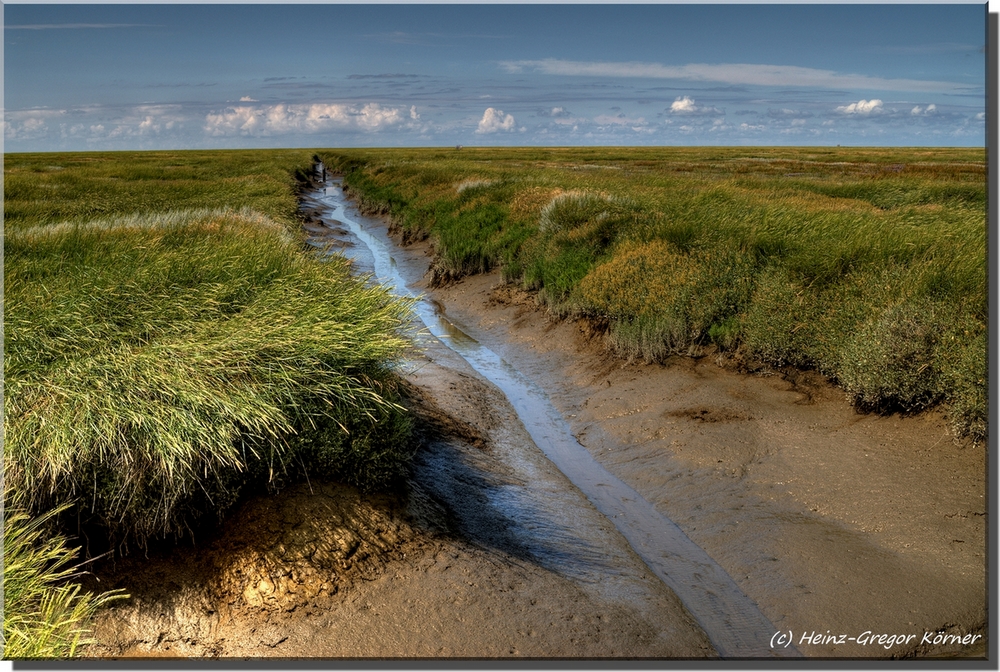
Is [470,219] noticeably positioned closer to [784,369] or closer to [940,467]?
[784,369]

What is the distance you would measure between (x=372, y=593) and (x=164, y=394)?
213 centimetres

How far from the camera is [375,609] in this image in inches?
214

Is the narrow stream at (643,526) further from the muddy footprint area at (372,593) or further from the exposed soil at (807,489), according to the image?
the muddy footprint area at (372,593)

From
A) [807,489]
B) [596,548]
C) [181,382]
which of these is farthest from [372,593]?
[807,489]

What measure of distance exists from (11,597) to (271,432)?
6.40 feet

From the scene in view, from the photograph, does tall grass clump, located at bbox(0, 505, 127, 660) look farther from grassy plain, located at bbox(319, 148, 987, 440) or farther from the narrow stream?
grassy plain, located at bbox(319, 148, 987, 440)

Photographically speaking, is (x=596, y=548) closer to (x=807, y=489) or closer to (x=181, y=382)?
(x=807, y=489)

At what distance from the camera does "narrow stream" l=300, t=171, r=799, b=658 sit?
605 centimetres

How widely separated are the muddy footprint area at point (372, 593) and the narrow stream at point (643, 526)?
0.26 m

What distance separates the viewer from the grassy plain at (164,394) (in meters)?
5.18

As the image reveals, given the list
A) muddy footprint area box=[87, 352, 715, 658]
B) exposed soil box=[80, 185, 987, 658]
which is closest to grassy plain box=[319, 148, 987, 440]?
exposed soil box=[80, 185, 987, 658]

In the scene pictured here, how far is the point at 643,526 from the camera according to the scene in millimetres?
7887

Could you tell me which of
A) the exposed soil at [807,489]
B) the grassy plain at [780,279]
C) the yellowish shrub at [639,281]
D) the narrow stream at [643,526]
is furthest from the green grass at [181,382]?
the yellowish shrub at [639,281]

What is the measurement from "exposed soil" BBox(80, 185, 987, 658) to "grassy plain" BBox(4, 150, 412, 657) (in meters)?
0.43
